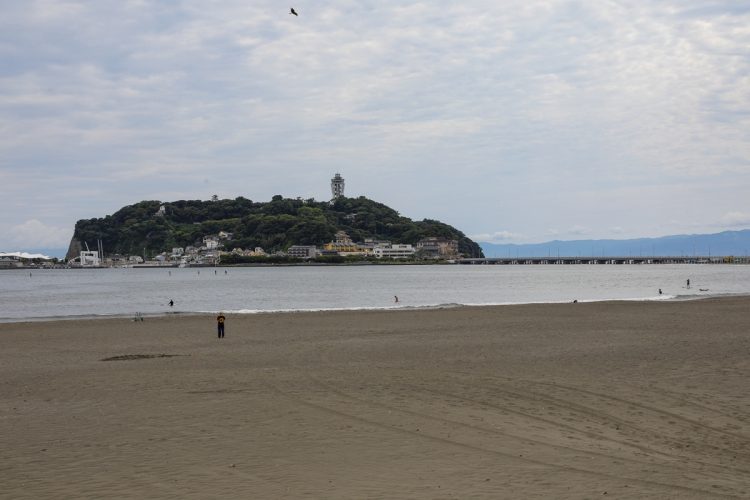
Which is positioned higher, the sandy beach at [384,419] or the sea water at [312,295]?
the sandy beach at [384,419]

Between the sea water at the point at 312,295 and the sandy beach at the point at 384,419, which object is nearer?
the sandy beach at the point at 384,419

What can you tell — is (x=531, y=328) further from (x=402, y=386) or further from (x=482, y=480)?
(x=482, y=480)

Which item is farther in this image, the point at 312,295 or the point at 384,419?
the point at 312,295

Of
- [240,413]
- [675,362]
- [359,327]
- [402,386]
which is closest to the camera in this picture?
[240,413]

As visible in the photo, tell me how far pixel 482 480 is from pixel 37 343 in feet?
75.9

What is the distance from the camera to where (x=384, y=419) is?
39.0 feet

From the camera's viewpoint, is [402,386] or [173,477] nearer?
[173,477]

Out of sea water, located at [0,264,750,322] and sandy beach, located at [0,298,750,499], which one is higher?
sandy beach, located at [0,298,750,499]

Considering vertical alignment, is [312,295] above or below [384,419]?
below

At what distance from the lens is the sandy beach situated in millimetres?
8469

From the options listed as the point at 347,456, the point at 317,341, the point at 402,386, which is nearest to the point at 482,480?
the point at 347,456

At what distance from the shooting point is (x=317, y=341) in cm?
2547

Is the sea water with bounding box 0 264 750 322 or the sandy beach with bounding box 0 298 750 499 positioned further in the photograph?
the sea water with bounding box 0 264 750 322

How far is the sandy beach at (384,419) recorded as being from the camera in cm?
847
